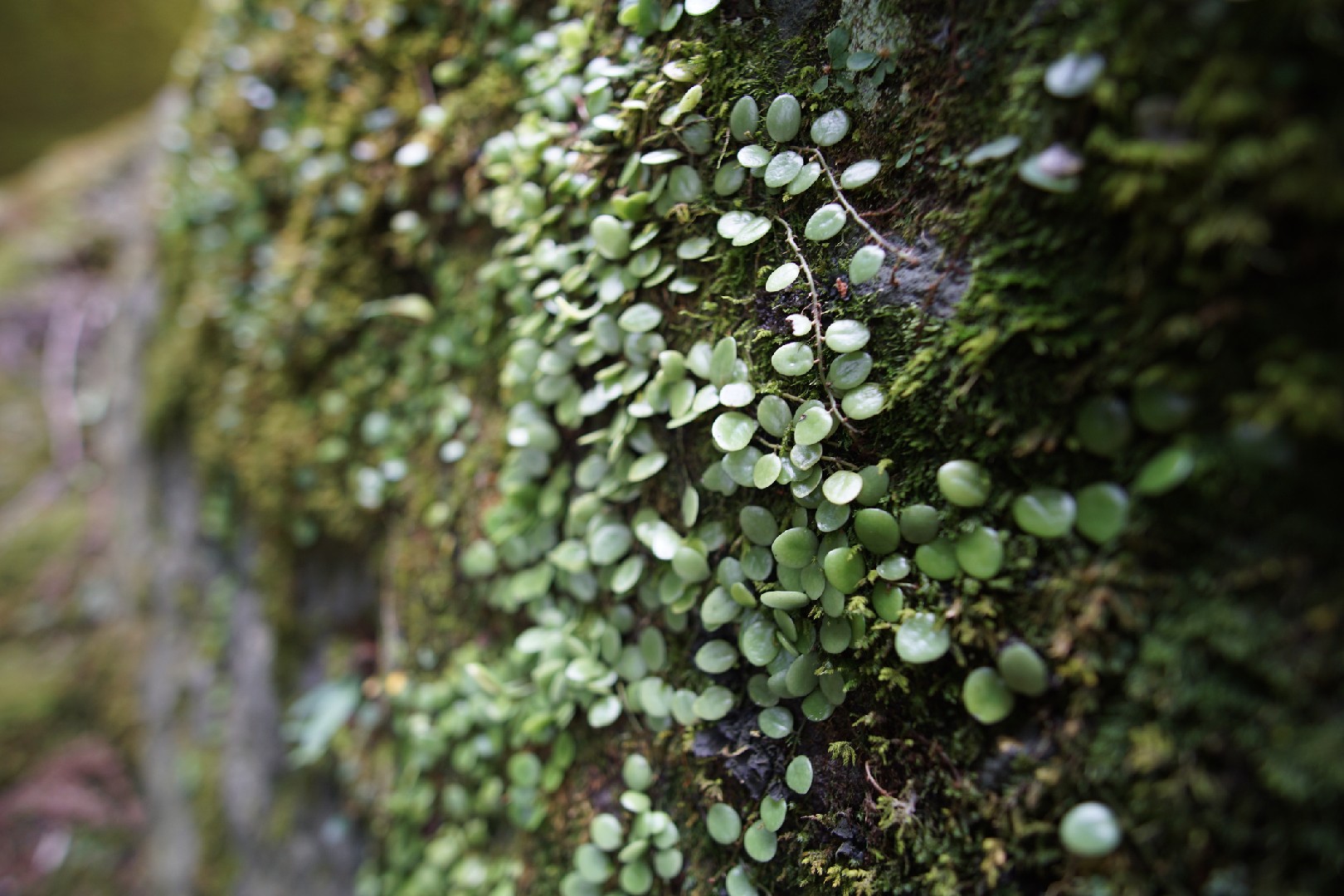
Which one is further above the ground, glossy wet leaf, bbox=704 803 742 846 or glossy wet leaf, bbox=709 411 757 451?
glossy wet leaf, bbox=709 411 757 451

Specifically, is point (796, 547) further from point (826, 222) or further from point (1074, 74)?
point (1074, 74)

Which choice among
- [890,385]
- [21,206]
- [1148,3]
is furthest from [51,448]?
[1148,3]

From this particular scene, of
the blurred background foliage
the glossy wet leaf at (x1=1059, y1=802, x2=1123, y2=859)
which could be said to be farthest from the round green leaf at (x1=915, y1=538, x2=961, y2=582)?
the blurred background foliage

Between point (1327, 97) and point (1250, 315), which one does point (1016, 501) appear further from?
point (1327, 97)

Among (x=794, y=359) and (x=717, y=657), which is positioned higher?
(x=794, y=359)

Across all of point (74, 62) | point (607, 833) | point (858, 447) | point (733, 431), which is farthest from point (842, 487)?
point (74, 62)

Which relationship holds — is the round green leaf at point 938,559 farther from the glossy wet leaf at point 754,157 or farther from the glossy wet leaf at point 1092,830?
the glossy wet leaf at point 754,157

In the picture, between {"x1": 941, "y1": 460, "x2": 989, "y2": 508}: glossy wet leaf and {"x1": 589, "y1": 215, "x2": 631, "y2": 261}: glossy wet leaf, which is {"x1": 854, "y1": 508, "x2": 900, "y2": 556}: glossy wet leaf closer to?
{"x1": 941, "y1": 460, "x2": 989, "y2": 508}: glossy wet leaf
